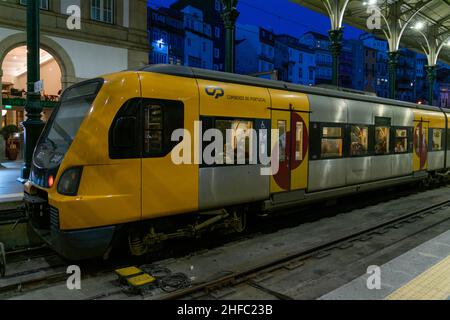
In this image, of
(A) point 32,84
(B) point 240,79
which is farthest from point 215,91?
(A) point 32,84

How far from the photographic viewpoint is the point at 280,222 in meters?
8.52

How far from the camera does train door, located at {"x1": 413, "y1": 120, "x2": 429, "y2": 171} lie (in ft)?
41.8

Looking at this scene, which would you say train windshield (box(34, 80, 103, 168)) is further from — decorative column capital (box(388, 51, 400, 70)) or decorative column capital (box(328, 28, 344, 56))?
decorative column capital (box(388, 51, 400, 70))

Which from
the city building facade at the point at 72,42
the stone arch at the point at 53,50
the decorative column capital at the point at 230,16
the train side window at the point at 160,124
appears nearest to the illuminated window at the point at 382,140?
the decorative column capital at the point at 230,16

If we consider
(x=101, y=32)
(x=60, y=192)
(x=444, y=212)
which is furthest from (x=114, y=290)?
(x=101, y=32)

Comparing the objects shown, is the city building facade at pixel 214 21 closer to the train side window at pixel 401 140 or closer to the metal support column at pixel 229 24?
the metal support column at pixel 229 24

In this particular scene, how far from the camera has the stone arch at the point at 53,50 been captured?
1573cm

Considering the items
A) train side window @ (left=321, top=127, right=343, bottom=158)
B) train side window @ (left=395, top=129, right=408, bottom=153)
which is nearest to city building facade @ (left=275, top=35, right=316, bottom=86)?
train side window @ (left=395, top=129, right=408, bottom=153)

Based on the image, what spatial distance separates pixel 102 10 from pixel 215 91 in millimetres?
15239

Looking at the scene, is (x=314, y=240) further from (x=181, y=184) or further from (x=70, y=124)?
(x=70, y=124)

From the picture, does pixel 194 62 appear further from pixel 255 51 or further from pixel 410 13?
pixel 410 13

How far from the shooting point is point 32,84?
7.22 meters

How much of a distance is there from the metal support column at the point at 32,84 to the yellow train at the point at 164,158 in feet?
5.03

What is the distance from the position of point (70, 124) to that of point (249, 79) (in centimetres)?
343
